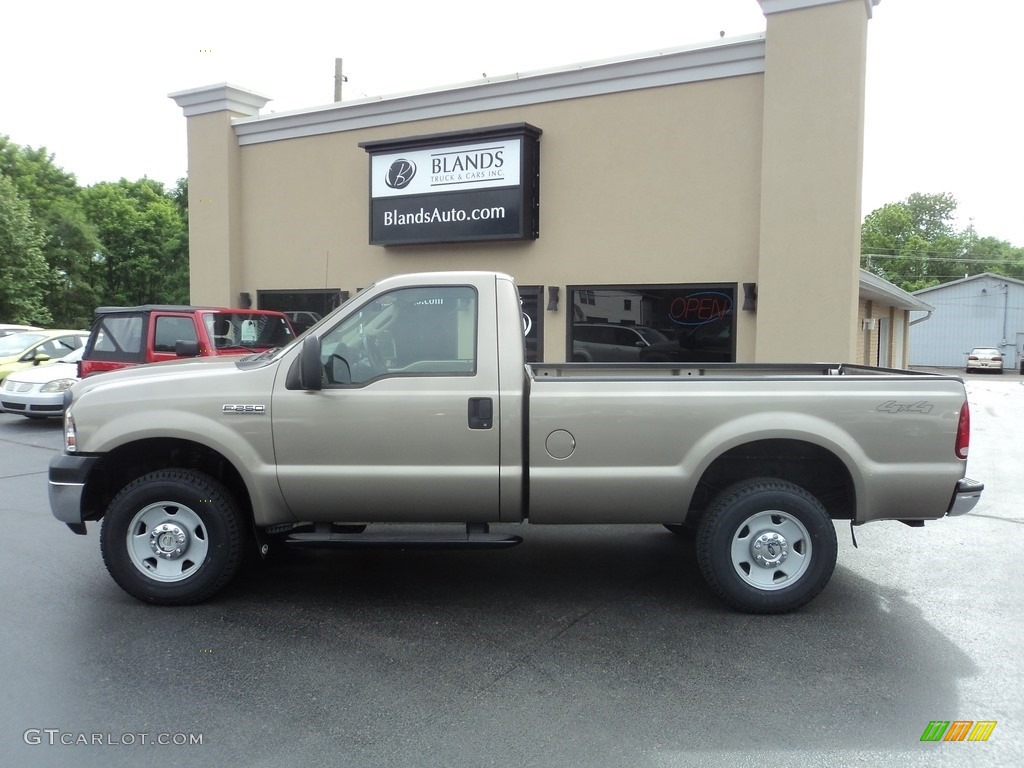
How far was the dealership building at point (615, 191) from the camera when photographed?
10383 mm

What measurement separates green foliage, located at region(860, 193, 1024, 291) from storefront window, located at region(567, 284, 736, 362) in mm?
73547

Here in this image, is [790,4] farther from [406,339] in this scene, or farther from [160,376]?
[160,376]

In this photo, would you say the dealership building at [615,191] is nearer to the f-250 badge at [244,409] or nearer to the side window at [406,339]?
the side window at [406,339]

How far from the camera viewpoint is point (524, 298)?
41.0 ft

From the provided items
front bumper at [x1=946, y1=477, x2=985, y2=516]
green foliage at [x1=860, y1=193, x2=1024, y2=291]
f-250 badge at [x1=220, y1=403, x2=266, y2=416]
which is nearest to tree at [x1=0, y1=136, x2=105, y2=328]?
f-250 badge at [x1=220, y1=403, x2=266, y2=416]

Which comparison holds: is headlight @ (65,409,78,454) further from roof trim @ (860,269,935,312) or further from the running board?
roof trim @ (860,269,935,312)

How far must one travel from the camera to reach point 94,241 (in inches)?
1559

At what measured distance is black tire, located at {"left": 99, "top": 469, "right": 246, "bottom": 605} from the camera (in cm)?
504

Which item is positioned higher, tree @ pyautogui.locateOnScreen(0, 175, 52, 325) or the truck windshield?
tree @ pyautogui.locateOnScreen(0, 175, 52, 325)

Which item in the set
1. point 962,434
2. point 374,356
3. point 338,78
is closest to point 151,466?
point 374,356

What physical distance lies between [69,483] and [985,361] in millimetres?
50641

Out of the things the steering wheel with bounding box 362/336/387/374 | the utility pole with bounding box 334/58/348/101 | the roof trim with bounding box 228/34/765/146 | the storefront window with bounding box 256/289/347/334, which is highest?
the utility pole with bounding box 334/58/348/101

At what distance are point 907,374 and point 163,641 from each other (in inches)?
187

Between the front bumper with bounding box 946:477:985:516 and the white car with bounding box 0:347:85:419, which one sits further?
the white car with bounding box 0:347:85:419
